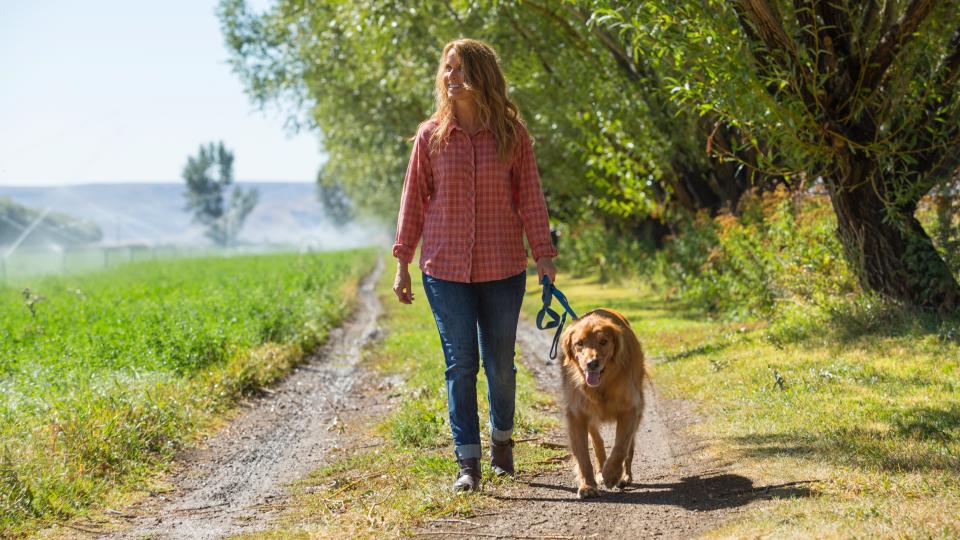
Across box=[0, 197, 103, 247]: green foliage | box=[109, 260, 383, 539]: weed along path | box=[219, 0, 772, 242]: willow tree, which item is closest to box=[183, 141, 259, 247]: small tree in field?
box=[0, 197, 103, 247]: green foliage

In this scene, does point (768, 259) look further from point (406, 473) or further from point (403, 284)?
point (403, 284)

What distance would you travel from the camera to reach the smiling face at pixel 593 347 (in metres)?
5.27

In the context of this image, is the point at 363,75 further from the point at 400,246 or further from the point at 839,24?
the point at 400,246

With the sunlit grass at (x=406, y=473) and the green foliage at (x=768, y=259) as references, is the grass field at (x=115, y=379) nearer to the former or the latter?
the sunlit grass at (x=406, y=473)

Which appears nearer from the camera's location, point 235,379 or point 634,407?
point 634,407

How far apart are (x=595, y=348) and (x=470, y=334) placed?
0.71 m

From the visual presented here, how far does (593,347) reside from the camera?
5348 millimetres

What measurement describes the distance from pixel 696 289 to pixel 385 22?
6272 mm

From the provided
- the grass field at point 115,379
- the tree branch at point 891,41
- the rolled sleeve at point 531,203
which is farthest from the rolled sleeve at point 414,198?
the tree branch at point 891,41

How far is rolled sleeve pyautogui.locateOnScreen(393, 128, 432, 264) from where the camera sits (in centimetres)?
554

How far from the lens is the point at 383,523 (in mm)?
4871

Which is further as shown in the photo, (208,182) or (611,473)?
(208,182)

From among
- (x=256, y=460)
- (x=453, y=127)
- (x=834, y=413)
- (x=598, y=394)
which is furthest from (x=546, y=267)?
(x=256, y=460)

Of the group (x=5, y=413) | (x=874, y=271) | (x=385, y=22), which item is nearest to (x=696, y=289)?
(x=874, y=271)
